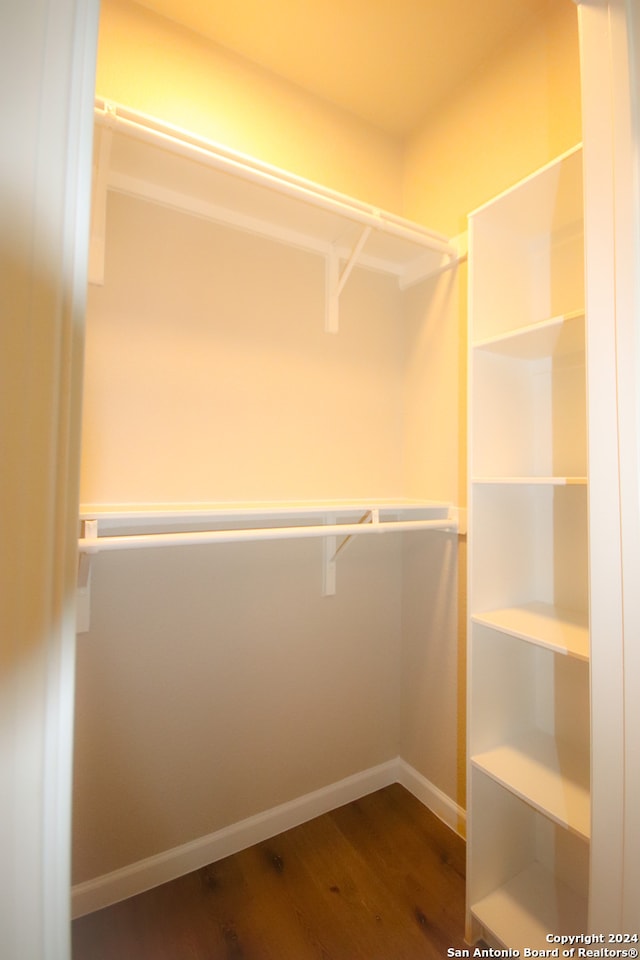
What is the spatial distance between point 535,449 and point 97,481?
1421 mm

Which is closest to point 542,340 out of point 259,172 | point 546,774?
point 259,172

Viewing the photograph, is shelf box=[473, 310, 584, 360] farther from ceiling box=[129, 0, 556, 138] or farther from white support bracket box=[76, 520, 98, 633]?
white support bracket box=[76, 520, 98, 633]

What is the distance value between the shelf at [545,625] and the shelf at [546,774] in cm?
38

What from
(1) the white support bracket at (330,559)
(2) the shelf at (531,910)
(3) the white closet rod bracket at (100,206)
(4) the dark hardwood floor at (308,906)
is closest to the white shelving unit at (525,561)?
(2) the shelf at (531,910)

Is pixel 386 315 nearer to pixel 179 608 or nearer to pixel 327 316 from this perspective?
pixel 327 316

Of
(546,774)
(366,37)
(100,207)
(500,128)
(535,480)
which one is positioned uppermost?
(366,37)

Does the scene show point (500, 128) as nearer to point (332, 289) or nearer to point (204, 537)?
point (332, 289)

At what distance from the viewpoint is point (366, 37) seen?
1.40 metres

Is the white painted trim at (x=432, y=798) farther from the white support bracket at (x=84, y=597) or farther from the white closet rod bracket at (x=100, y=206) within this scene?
the white closet rod bracket at (x=100, y=206)

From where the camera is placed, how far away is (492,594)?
129cm

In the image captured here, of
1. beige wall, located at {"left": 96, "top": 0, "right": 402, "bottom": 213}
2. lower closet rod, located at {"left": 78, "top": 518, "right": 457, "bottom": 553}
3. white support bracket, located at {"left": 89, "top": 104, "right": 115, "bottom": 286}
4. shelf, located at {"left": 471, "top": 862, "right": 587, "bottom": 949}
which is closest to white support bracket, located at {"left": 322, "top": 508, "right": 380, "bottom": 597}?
lower closet rod, located at {"left": 78, "top": 518, "right": 457, "bottom": 553}

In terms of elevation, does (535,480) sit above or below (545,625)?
above

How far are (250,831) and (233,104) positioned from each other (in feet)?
8.54

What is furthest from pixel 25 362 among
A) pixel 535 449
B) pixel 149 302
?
pixel 535 449
